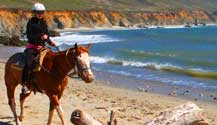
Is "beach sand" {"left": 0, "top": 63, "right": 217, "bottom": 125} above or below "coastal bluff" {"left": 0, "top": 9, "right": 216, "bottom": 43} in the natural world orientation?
above

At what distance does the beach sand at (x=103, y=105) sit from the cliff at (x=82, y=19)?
59936mm

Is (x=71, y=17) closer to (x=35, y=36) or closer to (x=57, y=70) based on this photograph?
(x=35, y=36)

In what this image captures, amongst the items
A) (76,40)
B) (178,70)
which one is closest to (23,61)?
(178,70)

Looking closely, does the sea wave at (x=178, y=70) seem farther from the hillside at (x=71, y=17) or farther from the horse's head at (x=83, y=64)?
the hillside at (x=71, y=17)

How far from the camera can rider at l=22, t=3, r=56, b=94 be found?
37.1ft

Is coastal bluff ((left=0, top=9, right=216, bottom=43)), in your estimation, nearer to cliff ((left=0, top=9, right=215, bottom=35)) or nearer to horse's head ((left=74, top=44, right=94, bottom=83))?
cliff ((left=0, top=9, right=215, bottom=35))

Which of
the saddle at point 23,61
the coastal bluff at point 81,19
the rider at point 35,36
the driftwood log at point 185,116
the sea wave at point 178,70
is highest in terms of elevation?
the rider at point 35,36

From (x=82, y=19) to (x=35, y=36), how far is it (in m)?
129

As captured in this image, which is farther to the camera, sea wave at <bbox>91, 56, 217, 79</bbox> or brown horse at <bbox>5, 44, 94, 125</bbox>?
sea wave at <bbox>91, 56, 217, 79</bbox>

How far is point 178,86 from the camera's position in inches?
971

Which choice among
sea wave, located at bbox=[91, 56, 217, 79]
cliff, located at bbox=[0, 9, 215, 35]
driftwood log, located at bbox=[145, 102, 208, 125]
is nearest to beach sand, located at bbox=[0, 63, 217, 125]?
driftwood log, located at bbox=[145, 102, 208, 125]

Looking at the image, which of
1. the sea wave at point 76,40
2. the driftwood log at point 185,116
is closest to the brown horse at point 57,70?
the driftwood log at point 185,116

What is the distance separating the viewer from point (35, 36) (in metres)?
11.4

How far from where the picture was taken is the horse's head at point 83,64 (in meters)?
10.1
